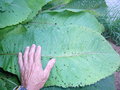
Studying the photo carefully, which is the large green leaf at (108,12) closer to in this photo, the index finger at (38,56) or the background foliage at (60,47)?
the background foliage at (60,47)

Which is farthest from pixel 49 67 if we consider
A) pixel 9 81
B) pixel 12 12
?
pixel 12 12

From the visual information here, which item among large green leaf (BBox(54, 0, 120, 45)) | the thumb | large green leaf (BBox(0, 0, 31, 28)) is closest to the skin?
the thumb

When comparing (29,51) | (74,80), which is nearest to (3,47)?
(29,51)

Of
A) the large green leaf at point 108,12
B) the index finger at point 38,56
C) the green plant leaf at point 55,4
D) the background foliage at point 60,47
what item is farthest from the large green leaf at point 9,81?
the large green leaf at point 108,12

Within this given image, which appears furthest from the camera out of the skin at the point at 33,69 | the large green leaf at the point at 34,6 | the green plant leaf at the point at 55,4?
the green plant leaf at the point at 55,4

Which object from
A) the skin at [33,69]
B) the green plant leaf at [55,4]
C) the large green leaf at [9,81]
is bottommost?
the large green leaf at [9,81]

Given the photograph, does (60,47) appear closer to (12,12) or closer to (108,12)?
(12,12)

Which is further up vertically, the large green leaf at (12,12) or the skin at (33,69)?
the large green leaf at (12,12)
